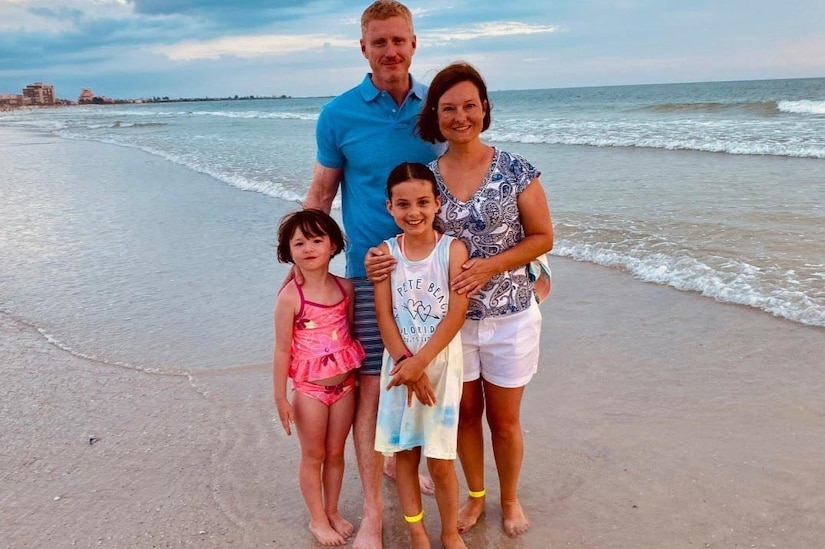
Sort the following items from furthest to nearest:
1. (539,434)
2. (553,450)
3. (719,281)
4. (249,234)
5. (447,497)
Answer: (249,234)
(719,281)
(539,434)
(553,450)
(447,497)

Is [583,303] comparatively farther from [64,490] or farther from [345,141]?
[64,490]

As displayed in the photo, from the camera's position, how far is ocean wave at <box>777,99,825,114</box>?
26094mm

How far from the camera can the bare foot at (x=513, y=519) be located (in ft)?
9.52

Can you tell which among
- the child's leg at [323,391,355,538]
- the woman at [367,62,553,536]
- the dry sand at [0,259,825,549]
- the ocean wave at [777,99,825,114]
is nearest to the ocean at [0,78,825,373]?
the dry sand at [0,259,825,549]

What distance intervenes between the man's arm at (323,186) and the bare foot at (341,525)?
4.54 feet

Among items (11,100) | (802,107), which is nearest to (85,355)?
(802,107)

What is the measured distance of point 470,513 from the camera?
3.01m

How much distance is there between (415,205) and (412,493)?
1169 mm

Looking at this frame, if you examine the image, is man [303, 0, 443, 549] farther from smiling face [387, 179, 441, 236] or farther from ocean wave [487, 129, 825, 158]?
ocean wave [487, 129, 825, 158]

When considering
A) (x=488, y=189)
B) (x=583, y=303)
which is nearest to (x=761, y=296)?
(x=583, y=303)

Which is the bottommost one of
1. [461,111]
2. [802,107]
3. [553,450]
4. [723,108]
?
[553,450]

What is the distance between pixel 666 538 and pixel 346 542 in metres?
1.33

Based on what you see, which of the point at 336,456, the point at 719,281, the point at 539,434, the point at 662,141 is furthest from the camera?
the point at 662,141

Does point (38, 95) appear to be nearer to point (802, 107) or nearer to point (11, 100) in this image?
point (11, 100)
